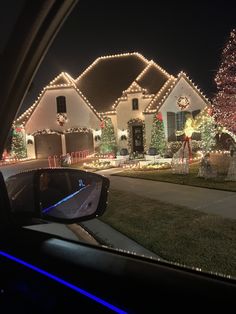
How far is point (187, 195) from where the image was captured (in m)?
11.4

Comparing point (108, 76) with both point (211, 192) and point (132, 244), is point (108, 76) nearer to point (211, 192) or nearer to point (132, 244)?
point (211, 192)

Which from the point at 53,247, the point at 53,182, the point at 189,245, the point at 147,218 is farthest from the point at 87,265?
the point at 147,218

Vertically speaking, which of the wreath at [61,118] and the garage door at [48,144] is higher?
the wreath at [61,118]

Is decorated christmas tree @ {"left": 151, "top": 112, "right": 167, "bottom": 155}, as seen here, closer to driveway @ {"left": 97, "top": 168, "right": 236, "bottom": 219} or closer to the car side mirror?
driveway @ {"left": 97, "top": 168, "right": 236, "bottom": 219}

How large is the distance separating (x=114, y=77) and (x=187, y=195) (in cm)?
2305

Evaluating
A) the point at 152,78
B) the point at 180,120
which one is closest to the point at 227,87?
the point at 180,120

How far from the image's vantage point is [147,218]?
29.1 feet

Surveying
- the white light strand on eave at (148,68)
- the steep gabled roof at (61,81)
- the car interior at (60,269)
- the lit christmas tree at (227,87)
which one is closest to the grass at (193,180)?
the lit christmas tree at (227,87)

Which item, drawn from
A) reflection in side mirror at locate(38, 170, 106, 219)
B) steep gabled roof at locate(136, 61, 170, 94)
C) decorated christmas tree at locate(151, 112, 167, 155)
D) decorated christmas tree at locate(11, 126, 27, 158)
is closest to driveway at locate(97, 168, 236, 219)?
reflection in side mirror at locate(38, 170, 106, 219)

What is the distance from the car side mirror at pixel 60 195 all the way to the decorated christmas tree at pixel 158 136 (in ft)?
80.4

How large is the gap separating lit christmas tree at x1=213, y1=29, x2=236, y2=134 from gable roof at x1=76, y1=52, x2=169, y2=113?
5574 mm

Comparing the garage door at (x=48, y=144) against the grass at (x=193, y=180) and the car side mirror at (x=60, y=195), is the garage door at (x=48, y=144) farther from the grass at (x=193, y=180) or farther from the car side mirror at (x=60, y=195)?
the car side mirror at (x=60, y=195)

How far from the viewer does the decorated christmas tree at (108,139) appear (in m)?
Result: 27.6

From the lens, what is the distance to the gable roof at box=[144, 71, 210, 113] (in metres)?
28.3
